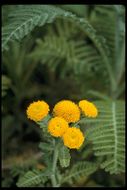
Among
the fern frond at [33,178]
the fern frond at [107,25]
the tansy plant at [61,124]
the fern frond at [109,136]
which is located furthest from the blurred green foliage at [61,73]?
the tansy plant at [61,124]

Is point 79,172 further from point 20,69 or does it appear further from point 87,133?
point 20,69

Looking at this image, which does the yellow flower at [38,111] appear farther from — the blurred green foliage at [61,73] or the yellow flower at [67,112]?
the blurred green foliage at [61,73]

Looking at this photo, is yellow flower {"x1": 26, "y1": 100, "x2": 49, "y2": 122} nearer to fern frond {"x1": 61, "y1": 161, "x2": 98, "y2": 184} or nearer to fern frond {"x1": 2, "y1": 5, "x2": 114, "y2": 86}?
fern frond {"x1": 2, "y1": 5, "x2": 114, "y2": 86}

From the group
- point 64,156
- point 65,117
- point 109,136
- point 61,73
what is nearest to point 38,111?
point 65,117

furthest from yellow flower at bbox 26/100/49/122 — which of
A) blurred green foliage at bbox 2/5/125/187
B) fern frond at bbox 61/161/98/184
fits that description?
blurred green foliage at bbox 2/5/125/187

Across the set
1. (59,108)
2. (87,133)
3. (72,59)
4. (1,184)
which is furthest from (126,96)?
(59,108)

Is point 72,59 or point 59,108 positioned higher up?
point 72,59
